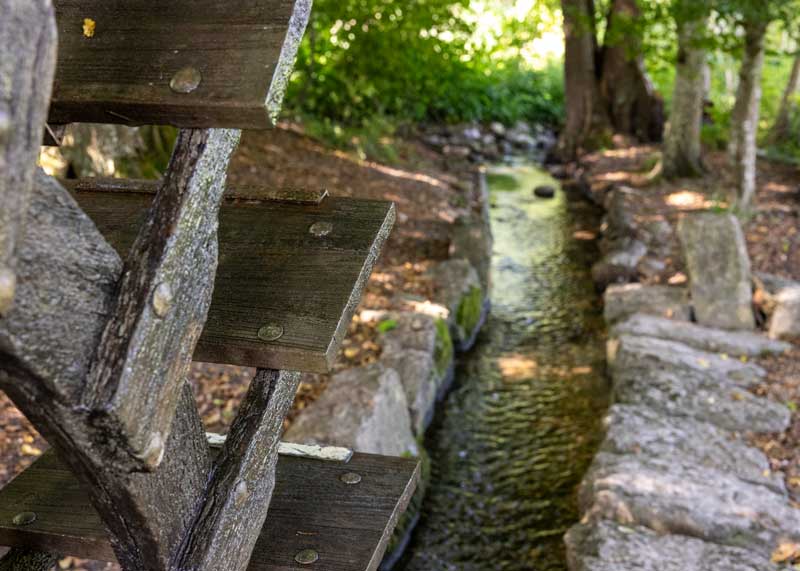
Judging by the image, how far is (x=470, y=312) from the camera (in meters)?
7.78

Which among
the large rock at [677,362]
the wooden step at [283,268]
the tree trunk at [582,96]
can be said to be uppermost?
the wooden step at [283,268]

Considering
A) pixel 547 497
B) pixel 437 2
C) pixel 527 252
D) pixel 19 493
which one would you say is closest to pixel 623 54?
pixel 437 2

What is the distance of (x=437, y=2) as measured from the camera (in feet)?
37.3

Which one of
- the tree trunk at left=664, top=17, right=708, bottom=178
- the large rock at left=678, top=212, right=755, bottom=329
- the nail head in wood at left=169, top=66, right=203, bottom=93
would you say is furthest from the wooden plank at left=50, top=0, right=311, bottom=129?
the tree trunk at left=664, top=17, right=708, bottom=178

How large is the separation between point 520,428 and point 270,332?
4.72m

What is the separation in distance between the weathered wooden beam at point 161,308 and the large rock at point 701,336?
5903 millimetres

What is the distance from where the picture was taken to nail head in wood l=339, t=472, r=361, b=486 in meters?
2.10

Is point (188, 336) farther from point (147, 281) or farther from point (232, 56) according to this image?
point (232, 56)

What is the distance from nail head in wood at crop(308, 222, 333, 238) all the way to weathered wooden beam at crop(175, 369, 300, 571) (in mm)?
306

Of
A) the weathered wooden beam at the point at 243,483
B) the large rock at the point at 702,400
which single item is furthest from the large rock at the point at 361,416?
the weathered wooden beam at the point at 243,483

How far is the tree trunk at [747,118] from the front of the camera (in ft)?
29.6

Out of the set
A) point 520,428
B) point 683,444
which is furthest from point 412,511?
point 683,444

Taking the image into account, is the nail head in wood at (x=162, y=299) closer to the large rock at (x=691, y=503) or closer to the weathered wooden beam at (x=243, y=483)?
the weathered wooden beam at (x=243, y=483)

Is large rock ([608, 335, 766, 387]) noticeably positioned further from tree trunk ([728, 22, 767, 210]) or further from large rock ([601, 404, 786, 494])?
tree trunk ([728, 22, 767, 210])
